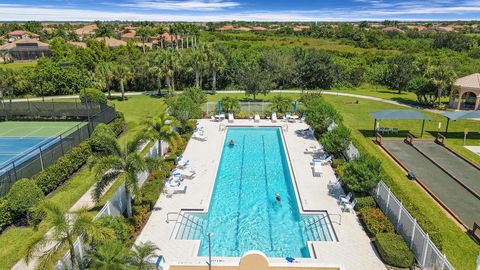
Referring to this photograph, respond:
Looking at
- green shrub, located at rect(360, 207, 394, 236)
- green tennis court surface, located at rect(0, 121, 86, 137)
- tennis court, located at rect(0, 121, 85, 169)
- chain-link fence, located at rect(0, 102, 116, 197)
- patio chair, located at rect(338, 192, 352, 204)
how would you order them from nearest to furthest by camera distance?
green shrub, located at rect(360, 207, 394, 236), chain-link fence, located at rect(0, 102, 116, 197), patio chair, located at rect(338, 192, 352, 204), tennis court, located at rect(0, 121, 85, 169), green tennis court surface, located at rect(0, 121, 86, 137)

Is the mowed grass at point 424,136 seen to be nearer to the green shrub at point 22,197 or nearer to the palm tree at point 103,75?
the palm tree at point 103,75

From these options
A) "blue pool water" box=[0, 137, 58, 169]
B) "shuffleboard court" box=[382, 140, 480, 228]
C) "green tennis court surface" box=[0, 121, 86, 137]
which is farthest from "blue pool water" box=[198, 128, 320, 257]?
"green tennis court surface" box=[0, 121, 86, 137]

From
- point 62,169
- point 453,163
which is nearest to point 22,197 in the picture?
point 62,169

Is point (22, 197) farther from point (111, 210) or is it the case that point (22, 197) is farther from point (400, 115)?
point (400, 115)

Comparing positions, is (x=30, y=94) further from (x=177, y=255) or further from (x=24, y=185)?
(x=177, y=255)

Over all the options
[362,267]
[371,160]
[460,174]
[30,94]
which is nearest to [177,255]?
[362,267]

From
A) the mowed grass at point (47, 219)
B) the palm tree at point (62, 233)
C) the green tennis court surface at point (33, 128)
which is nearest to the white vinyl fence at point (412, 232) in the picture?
the palm tree at point (62, 233)

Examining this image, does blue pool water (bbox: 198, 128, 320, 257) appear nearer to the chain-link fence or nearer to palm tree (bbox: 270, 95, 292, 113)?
palm tree (bbox: 270, 95, 292, 113)
